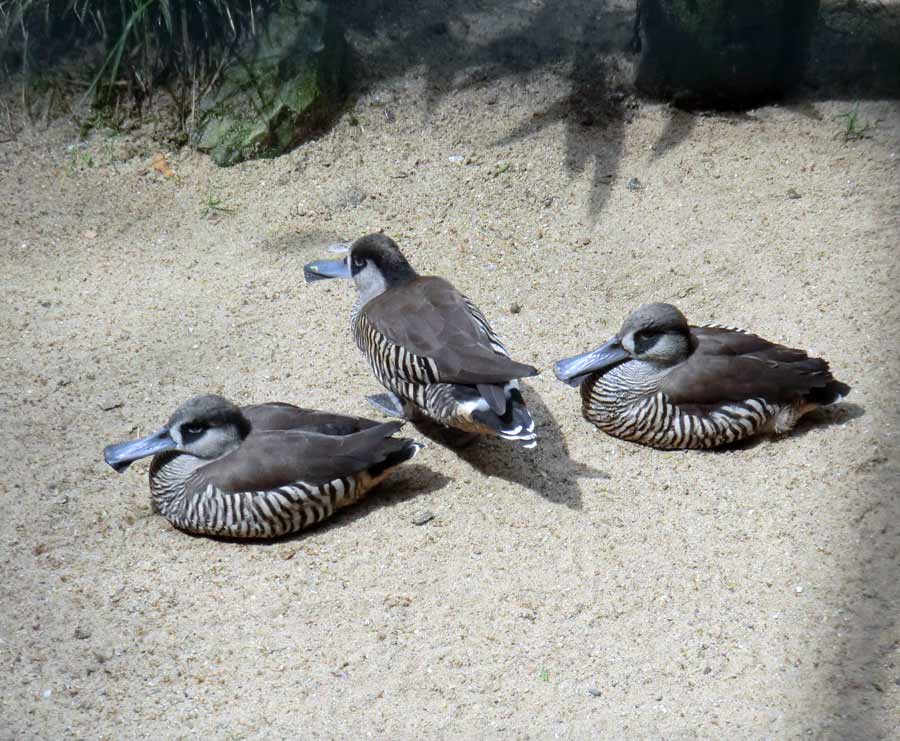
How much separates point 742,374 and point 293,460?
206 cm

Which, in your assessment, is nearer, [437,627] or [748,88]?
[437,627]

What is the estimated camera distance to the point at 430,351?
474 cm

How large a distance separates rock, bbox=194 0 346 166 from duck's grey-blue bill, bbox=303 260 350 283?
5.57ft

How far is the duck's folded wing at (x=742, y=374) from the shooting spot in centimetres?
475

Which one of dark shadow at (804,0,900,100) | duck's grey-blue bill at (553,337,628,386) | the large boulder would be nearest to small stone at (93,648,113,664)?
duck's grey-blue bill at (553,337,628,386)

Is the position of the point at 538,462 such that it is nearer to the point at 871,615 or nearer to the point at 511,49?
the point at 871,615

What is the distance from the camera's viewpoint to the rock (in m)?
7.05

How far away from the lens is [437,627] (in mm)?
3932

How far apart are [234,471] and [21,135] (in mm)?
4052

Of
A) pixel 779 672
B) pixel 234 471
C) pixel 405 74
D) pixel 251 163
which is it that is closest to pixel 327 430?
pixel 234 471

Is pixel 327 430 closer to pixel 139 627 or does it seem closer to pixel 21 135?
pixel 139 627

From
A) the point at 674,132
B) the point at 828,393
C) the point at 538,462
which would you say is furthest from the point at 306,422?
the point at 674,132

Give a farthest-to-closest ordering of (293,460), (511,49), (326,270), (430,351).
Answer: (511,49) < (326,270) < (430,351) < (293,460)

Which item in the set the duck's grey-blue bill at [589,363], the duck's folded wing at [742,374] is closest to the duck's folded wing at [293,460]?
the duck's grey-blue bill at [589,363]
